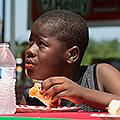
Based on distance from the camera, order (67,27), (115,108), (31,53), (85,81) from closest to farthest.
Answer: (115,108), (31,53), (67,27), (85,81)

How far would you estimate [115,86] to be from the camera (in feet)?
5.27

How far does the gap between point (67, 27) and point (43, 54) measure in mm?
213

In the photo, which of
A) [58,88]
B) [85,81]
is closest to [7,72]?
[58,88]

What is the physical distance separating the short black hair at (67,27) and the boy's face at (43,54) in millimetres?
38

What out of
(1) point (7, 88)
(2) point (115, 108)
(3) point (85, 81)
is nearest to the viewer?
(2) point (115, 108)

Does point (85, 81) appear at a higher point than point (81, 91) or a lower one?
lower

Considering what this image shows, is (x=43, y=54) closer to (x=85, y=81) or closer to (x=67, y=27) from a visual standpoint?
(x=67, y=27)

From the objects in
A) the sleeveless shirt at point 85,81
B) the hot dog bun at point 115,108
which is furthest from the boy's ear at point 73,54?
the hot dog bun at point 115,108

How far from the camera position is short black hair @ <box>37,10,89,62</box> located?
5.39 feet

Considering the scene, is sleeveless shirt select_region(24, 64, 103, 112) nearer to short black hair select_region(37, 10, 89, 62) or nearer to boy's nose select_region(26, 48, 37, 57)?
short black hair select_region(37, 10, 89, 62)

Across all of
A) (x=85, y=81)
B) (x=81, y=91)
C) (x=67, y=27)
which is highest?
(x=67, y=27)

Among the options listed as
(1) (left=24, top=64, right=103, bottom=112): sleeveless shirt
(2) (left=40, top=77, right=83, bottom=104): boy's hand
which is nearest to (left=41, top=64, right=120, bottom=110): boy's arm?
(2) (left=40, top=77, right=83, bottom=104): boy's hand

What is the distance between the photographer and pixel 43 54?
62.4 inches

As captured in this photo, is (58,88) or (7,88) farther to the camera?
(7,88)
